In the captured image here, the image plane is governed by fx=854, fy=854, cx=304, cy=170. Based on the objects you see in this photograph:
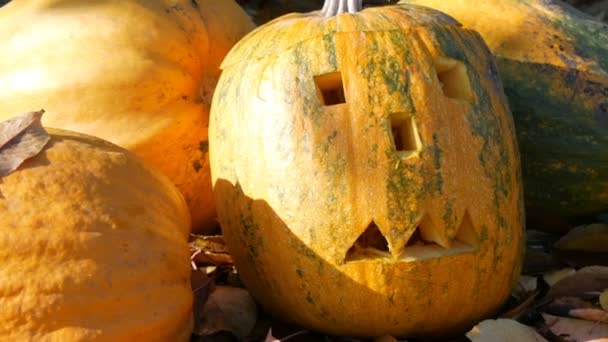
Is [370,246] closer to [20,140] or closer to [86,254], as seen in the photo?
[86,254]

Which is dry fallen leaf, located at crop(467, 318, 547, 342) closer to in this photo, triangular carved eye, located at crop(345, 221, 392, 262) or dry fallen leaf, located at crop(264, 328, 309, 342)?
triangular carved eye, located at crop(345, 221, 392, 262)

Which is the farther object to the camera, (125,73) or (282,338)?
(125,73)

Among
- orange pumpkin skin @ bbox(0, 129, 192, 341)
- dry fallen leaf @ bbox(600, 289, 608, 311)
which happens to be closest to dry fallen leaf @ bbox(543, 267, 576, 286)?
dry fallen leaf @ bbox(600, 289, 608, 311)

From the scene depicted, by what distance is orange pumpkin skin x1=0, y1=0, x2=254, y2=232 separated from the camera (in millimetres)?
2840

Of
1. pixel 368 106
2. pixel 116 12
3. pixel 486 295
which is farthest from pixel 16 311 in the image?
pixel 116 12

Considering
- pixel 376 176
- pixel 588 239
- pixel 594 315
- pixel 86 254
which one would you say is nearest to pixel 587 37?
pixel 588 239

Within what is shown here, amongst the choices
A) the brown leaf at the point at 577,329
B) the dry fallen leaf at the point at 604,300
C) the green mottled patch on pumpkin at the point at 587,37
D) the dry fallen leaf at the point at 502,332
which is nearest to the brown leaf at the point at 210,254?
the dry fallen leaf at the point at 502,332

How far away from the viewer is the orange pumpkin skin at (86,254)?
6.35 ft

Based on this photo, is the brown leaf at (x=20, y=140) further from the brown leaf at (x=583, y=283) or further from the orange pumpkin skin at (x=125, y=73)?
the brown leaf at (x=583, y=283)

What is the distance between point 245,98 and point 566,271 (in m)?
1.14

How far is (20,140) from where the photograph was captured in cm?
211

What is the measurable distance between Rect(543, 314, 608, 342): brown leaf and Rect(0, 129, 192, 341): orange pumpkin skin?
0.99 metres

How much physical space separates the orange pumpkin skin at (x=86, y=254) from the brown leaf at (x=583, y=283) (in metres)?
1.10

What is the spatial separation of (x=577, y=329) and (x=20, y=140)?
1527mm
